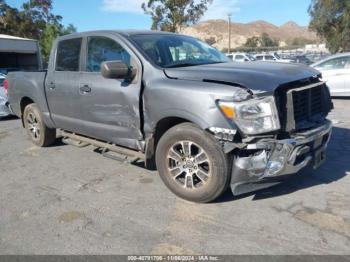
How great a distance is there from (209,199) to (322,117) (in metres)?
1.69

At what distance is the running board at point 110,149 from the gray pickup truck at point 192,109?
21 millimetres

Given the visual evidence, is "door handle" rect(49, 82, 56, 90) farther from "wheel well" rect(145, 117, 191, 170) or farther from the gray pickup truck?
"wheel well" rect(145, 117, 191, 170)

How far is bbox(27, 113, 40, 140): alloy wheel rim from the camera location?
6523 millimetres

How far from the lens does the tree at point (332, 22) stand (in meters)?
30.5

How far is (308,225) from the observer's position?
342 centimetres

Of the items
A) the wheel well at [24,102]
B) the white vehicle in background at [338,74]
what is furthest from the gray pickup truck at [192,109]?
the white vehicle in background at [338,74]

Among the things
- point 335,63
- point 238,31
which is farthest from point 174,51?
point 238,31

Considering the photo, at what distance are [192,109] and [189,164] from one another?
643 millimetres

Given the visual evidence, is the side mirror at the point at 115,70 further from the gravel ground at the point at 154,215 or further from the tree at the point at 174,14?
the tree at the point at 174,14

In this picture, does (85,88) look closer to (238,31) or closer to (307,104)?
(307,104)

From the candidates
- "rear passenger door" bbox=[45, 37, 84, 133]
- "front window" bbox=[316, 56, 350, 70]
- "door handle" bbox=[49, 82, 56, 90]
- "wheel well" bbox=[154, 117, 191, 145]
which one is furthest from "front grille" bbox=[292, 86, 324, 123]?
"front window" bbox=[316, 56, 350, 70]

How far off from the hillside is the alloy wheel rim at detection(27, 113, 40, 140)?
9916 cm

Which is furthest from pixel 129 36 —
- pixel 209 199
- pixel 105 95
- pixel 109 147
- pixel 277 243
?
pixel 277 243

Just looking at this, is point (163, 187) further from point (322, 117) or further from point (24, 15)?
point (24, 15)
